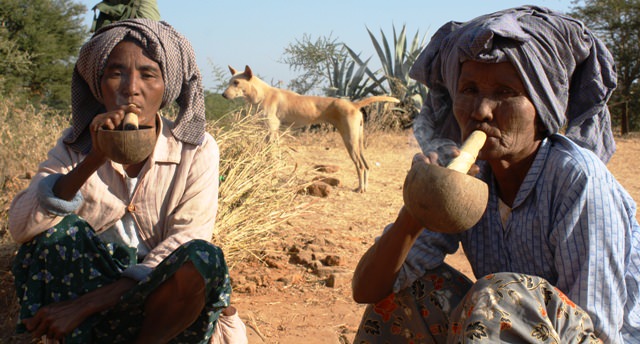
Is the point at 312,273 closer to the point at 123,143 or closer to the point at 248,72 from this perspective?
the point at 123,143

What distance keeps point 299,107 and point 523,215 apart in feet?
22.6

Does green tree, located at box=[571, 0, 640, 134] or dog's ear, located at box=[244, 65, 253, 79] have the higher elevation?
dog's ear, located at box=[244, 65, 253, 79]

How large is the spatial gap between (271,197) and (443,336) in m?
2.15

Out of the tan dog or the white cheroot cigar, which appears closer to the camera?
the white cheroot cigar

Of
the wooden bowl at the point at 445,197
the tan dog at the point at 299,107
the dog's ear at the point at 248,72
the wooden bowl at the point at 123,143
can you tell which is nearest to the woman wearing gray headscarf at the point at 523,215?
the wooden bowl at the point at 445,197

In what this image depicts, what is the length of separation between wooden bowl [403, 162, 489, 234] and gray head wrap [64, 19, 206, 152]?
1085 millimetres

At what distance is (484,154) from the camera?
1861 mm

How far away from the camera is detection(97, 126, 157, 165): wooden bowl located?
1.87 meters

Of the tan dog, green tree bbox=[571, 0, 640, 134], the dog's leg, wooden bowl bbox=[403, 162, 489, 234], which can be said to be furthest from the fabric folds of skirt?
green tree bbox=[571, 0, 640, 134]

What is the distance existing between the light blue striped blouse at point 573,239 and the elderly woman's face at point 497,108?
0.30ft

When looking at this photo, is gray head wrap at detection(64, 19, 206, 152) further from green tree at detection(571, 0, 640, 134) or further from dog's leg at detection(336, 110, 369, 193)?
green tree at detection(571, 0, 640, 134)

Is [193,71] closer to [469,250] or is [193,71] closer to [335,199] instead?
[469,250]

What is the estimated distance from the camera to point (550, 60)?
181 centimetres

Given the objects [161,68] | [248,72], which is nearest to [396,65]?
[248,72]
